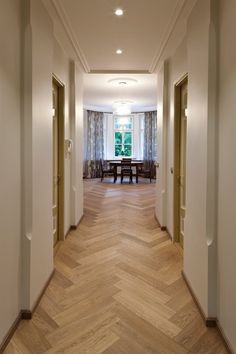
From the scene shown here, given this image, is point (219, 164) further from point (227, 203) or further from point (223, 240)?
point (223, 240)

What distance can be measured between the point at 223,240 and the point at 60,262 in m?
2.05

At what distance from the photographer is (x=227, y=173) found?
185cm

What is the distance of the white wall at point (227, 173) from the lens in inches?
68.9

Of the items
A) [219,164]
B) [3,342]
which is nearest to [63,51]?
[219,164]

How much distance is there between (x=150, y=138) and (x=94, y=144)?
2387mm

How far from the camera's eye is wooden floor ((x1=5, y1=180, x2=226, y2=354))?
1.92m

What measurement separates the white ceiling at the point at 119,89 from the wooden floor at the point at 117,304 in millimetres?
3438

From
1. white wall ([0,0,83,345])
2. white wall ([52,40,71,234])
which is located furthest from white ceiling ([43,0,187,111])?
white wall ([0,0,83,345])

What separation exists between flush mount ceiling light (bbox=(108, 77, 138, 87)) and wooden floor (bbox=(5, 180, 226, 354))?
360cm

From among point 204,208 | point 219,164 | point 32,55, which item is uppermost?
point 32,55

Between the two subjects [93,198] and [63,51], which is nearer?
[63,51]

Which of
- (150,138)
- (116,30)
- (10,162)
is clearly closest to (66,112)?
(116,30)

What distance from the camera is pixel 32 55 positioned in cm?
214

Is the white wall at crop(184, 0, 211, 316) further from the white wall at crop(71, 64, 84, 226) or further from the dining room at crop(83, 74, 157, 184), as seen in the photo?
the dining room at crop(83, 74, 157, 184)
